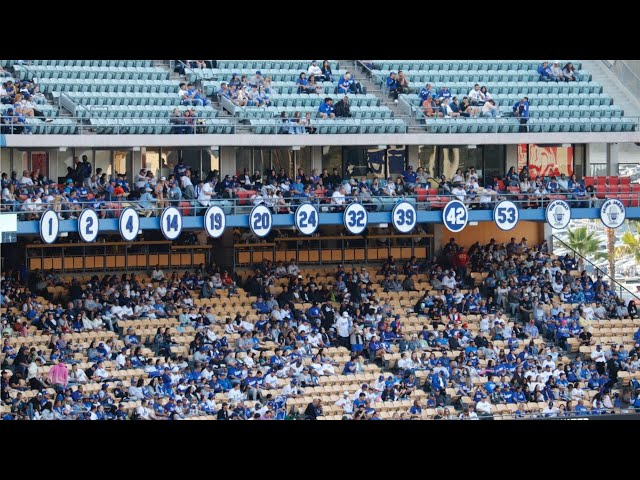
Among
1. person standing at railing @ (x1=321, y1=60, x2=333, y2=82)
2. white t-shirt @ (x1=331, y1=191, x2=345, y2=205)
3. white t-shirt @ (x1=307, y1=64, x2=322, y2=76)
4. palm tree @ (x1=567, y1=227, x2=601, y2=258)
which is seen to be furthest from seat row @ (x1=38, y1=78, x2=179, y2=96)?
palm tree @ (x1=567, y1=227, x2=601, y2=258)

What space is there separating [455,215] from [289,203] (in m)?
3.06

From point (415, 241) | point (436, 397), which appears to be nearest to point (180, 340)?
point (436, 397)

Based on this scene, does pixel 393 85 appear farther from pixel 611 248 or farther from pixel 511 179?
pixel 611 248

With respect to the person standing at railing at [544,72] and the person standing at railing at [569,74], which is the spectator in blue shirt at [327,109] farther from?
the person standing at railing at [569,74]

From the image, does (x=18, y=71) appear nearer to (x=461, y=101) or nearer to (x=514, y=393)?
(x=461, y=101)

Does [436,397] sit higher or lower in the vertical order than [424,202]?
lower

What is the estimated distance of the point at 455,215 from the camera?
1202 inches

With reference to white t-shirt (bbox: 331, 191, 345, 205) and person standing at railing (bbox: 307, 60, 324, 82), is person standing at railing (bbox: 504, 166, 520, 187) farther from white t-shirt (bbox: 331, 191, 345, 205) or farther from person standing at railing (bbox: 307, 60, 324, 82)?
person standing at railing (bbox: 307, 60, 324, 82)

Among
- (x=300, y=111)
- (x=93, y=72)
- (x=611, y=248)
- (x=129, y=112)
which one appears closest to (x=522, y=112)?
(x=300, y=111)

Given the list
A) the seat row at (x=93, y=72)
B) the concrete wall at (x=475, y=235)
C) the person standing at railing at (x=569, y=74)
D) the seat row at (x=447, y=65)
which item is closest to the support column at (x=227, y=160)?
the seat row at (x=93, y=72)

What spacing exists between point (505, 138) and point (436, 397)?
622 centimetres

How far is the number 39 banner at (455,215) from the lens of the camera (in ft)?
100.0

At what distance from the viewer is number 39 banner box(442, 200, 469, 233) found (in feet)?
100.0

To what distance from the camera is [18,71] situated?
3025cm
